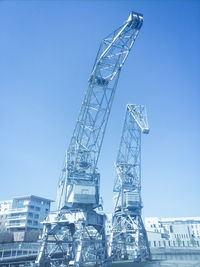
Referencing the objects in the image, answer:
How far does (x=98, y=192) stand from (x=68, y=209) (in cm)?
385

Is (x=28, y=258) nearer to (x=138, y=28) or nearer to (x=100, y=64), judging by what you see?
(x=100, y=64)

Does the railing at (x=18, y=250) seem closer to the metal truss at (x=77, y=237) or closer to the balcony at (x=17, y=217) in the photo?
the metal truss at (x=77, y=237)

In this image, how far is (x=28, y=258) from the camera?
25422 mm

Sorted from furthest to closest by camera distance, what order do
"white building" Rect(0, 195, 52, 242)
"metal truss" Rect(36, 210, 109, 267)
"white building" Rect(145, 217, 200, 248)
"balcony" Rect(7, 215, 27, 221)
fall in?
1. "white building" Rect(145, 217, 200, 248)
2. "balcony" Rect(7, 215, 27, 221)
3. "white building" Rect(0, 195, 52, 242)
4. "metal truss" Rect(36, 210, 109, 267)

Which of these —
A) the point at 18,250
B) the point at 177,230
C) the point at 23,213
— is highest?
the point at 23,213

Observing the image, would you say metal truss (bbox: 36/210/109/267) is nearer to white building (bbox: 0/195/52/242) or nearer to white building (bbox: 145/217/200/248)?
white building (bbox: 0/195/52/242)

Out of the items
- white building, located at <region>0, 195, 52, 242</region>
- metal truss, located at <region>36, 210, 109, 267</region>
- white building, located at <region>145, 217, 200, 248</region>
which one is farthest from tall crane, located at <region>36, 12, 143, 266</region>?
white building, located at <region>145, 217, 200, 248</region>

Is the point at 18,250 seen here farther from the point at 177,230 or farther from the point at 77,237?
the point at 177,230

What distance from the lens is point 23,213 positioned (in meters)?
56.9

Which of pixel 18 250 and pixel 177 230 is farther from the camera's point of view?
pixel 177 230

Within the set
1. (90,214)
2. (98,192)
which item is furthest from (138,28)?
(90,214)

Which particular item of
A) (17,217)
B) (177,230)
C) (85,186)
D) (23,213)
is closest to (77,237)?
(85,186)

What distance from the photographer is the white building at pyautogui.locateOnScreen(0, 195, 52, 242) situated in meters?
55.2

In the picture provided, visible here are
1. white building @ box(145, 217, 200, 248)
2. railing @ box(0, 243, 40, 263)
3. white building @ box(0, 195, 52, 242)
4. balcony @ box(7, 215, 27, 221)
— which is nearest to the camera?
railing @ box(0, 243, 40, 263)
